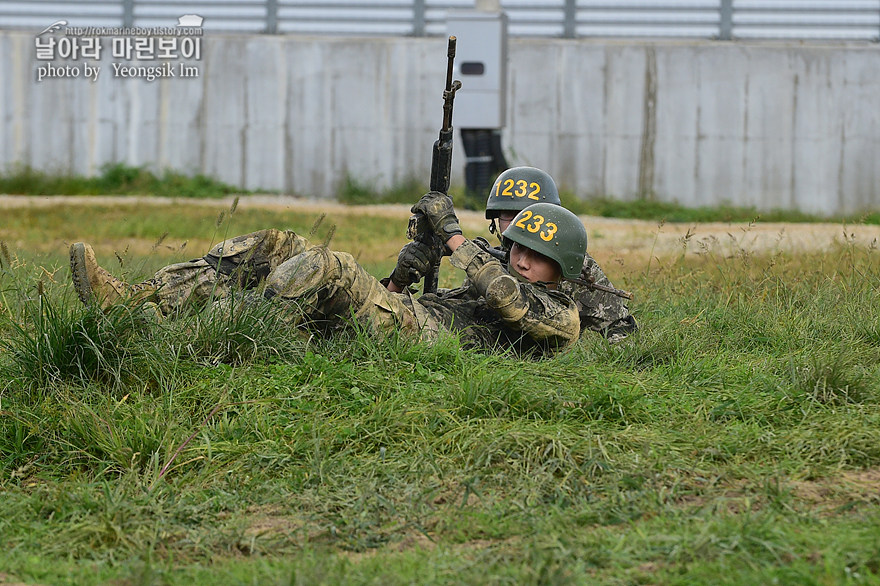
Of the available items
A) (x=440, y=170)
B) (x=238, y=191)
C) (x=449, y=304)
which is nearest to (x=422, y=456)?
(x=449, y=304)

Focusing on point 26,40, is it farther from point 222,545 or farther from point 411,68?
point 222,545

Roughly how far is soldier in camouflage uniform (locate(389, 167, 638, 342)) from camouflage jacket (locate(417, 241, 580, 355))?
0.72 feet

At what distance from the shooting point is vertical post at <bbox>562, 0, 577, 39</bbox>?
18.5 m

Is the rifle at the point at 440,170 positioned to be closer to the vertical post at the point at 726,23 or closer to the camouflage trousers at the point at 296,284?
the camouflage trousers at the point at 296,284

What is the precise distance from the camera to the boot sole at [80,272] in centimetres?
479

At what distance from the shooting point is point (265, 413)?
4.47 meters

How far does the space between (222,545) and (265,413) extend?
102 centimetres

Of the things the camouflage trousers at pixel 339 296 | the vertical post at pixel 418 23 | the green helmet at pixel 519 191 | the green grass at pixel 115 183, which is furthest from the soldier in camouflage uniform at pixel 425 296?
the vertical post at pixel 418 23

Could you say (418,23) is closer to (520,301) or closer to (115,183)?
(115,183)

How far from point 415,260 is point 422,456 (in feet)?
6.40

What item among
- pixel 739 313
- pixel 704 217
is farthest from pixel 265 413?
pixel 704 217

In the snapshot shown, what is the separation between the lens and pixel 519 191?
20.8 ft

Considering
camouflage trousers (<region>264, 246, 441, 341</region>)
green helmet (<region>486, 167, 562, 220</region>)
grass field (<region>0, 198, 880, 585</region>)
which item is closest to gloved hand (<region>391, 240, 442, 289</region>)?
camouflage trousers (<region>264, 246, 441, 341</region>)

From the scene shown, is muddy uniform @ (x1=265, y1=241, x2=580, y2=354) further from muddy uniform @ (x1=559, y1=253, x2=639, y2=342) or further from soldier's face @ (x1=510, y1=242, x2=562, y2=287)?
muddy uniform @ (x1=559, y1=253, x2=639, y2=342)
